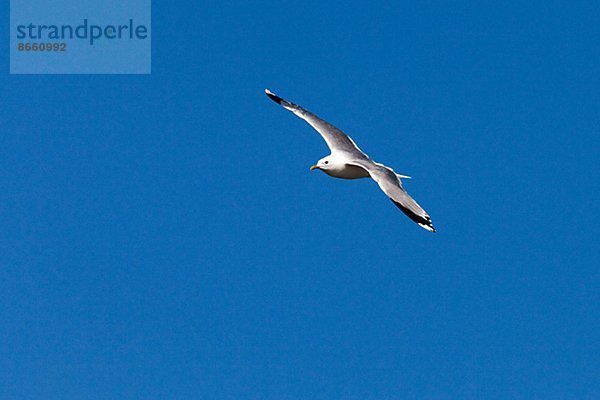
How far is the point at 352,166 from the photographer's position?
1995 centimetres

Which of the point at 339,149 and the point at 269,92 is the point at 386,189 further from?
the point at 269,92

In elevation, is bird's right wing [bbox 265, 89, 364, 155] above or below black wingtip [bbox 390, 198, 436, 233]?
above

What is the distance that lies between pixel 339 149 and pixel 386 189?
13.7ft

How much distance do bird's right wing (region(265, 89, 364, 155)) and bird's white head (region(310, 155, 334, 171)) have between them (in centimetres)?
102

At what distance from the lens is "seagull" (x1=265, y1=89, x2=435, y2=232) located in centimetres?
1695

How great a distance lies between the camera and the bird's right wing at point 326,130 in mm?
21953

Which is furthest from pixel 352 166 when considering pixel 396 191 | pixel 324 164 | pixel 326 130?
pixel 326 130

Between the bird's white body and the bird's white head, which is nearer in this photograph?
the bird's white body

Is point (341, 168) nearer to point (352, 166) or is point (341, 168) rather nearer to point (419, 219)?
point (352, 166)

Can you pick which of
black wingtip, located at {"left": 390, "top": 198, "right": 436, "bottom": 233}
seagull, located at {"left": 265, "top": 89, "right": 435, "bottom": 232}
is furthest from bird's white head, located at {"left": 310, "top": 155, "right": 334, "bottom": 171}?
black wingtip, located at {"left": 390, "top": 198, "right": 436, "bottom": 233}

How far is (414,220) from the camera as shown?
16.6 metres

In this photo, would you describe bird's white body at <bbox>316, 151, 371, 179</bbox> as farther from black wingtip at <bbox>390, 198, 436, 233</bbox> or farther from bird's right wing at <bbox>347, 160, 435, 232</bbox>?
black wingtip at <bbox>390, 198, 436, 233</bbox>

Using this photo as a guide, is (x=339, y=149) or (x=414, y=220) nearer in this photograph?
(x=414, y=220)

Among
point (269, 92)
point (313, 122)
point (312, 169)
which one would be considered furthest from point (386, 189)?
point (269, 92)
